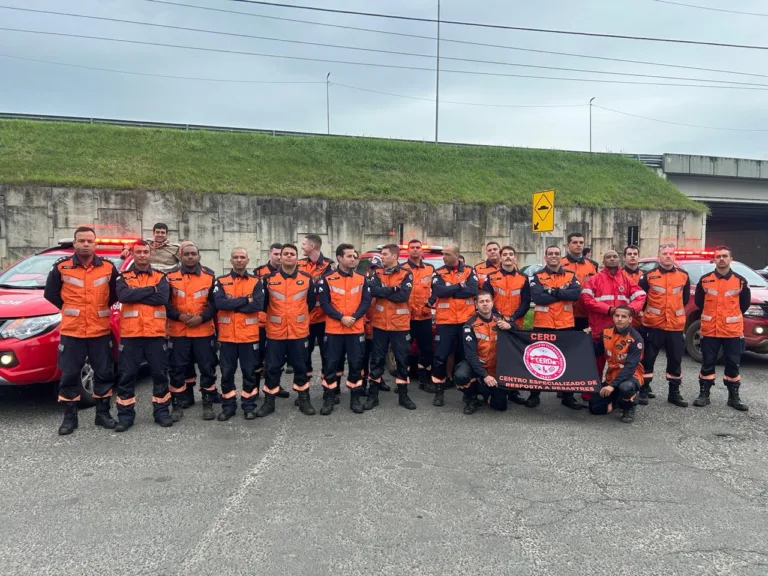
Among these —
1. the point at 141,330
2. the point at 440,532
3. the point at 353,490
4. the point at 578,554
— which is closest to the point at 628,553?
the point at 578,554

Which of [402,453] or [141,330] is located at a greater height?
[141,330]

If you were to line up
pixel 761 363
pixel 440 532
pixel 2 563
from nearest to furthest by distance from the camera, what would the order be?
pixel 2 563
pixel 440 532
pixel 761 363

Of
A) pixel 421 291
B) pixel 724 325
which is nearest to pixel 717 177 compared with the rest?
pixel 724 325

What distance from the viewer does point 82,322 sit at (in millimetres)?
5457

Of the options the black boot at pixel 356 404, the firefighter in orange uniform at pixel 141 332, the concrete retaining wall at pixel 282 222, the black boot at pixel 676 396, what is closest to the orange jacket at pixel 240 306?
the firefighter in orange uniform at pixel 141 332

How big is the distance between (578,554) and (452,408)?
320 cm

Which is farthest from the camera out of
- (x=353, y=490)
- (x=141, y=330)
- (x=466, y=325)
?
(x=466, y=325)

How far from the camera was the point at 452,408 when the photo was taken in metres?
6.36

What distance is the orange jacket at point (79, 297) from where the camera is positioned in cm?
545

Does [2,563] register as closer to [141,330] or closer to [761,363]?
[141,330]

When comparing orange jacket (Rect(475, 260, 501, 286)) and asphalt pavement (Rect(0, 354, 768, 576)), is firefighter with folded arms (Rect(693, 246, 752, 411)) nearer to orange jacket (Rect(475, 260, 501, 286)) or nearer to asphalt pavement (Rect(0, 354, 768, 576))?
asphalt pavement (Rect(0, 354, 768, 576))

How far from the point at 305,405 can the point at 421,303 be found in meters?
2.08

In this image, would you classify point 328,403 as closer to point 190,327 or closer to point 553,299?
point 190,327

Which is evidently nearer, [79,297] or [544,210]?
[79,297]
